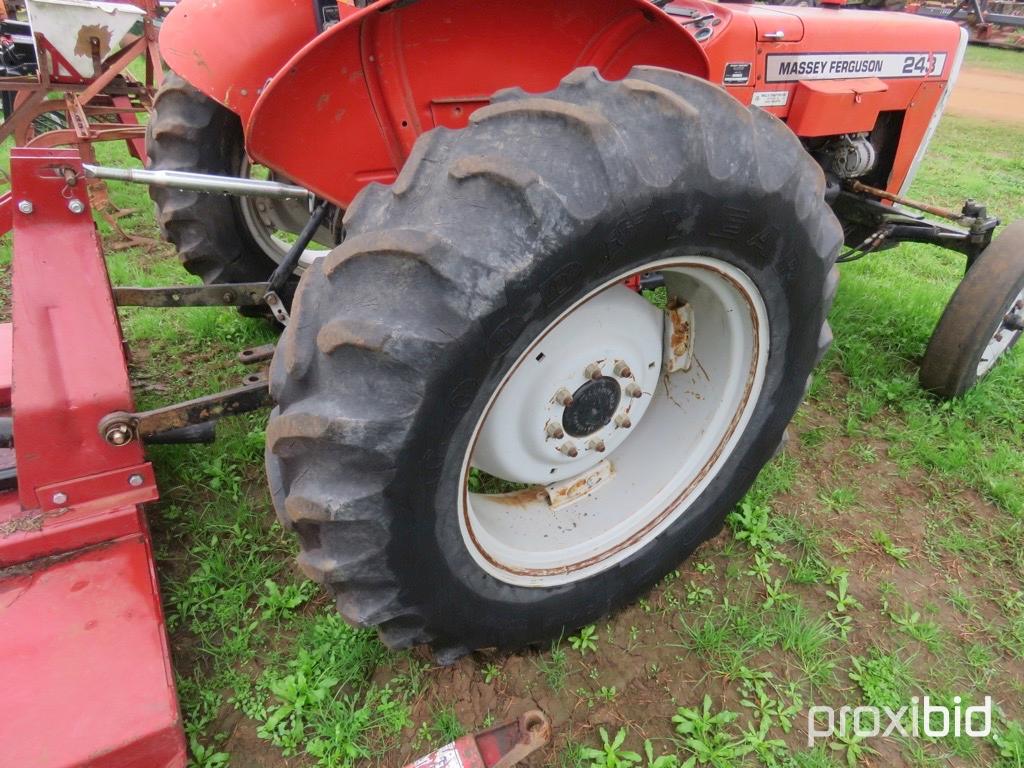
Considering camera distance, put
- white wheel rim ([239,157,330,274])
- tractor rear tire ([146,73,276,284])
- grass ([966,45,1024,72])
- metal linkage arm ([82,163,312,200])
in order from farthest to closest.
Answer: grass ([966,45,1024,72])
white wheel rim ([239,157,330,274])
tractor rear tire ([146,73,276,284])
metal linkage arm ([82,163,312,200])

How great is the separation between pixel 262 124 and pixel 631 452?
1284 mm

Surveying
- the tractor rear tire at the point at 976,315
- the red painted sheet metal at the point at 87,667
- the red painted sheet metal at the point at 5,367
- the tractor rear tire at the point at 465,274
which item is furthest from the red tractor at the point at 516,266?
the tractor rear tire at the point at 976,315

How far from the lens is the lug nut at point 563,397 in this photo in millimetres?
1656

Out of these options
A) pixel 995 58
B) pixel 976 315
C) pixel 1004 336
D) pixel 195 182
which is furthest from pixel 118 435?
pixel 995 58

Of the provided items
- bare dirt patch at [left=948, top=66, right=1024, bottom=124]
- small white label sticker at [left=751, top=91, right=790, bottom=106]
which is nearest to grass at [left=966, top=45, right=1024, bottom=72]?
bare dirt patch at [left=948, top=66, right=1024, bottom=124]

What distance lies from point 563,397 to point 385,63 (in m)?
0.82

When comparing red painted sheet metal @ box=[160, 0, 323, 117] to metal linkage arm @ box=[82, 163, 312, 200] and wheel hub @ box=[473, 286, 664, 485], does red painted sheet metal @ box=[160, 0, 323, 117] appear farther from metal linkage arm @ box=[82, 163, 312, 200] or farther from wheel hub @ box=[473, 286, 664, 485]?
wheel hub @ box=[473, 286, 664, 485]

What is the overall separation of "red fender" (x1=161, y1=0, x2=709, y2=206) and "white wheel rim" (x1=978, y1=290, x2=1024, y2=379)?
199 cm

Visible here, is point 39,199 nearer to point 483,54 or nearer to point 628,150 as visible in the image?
point 483,54

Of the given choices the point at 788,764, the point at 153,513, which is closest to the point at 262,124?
the point at 153,513

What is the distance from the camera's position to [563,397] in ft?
5.45

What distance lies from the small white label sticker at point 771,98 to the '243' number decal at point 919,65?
26.6 inches

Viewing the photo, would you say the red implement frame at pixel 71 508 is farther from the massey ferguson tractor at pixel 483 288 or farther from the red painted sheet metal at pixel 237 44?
the red painted sheet metal at pixel 237 44

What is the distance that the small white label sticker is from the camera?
7.39ft
